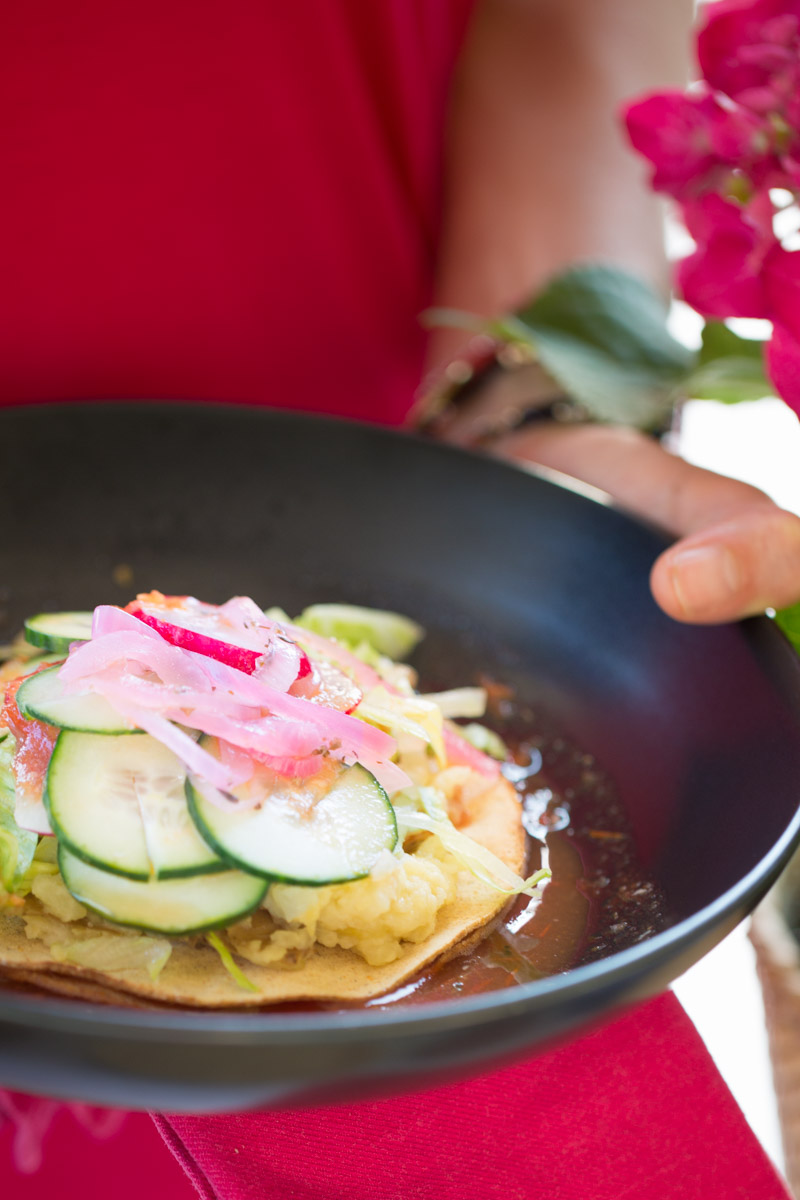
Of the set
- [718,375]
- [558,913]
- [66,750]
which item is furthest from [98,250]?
[558,913]

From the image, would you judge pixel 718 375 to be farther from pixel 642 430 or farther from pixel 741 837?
pixel 741 837

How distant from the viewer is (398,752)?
1.11m

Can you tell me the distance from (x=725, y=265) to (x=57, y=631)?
2.85 ft

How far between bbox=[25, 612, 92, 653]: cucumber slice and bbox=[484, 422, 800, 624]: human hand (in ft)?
2.06

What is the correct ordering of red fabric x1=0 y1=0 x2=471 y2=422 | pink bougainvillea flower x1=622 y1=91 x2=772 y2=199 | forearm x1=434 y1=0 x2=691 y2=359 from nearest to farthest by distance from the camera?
pink bougainvillea flower x1=622 y1=91 x2=772 y2=199, red fabric x1=0 y1=0 x2=471 y2=422, forearm x1=434 y1=0 x2=691 y2=359

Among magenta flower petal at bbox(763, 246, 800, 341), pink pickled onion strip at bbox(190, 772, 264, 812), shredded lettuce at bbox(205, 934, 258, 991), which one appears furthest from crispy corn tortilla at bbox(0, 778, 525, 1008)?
magenta flower petal at bbox(763, 246, 800, 341)

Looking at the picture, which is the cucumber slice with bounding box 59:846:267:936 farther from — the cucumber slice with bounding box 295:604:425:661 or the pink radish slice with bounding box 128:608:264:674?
the cucumber slice with bounding box 295:604:425:661

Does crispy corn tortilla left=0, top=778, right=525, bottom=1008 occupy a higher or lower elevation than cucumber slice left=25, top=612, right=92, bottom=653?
lower

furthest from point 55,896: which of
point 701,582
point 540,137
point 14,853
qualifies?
point 540,137

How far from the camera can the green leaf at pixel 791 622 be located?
125cm

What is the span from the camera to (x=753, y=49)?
4.03 feet

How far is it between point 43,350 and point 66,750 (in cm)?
106

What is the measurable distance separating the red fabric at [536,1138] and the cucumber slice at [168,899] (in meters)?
0.23

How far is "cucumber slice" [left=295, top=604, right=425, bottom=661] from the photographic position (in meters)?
1.35
